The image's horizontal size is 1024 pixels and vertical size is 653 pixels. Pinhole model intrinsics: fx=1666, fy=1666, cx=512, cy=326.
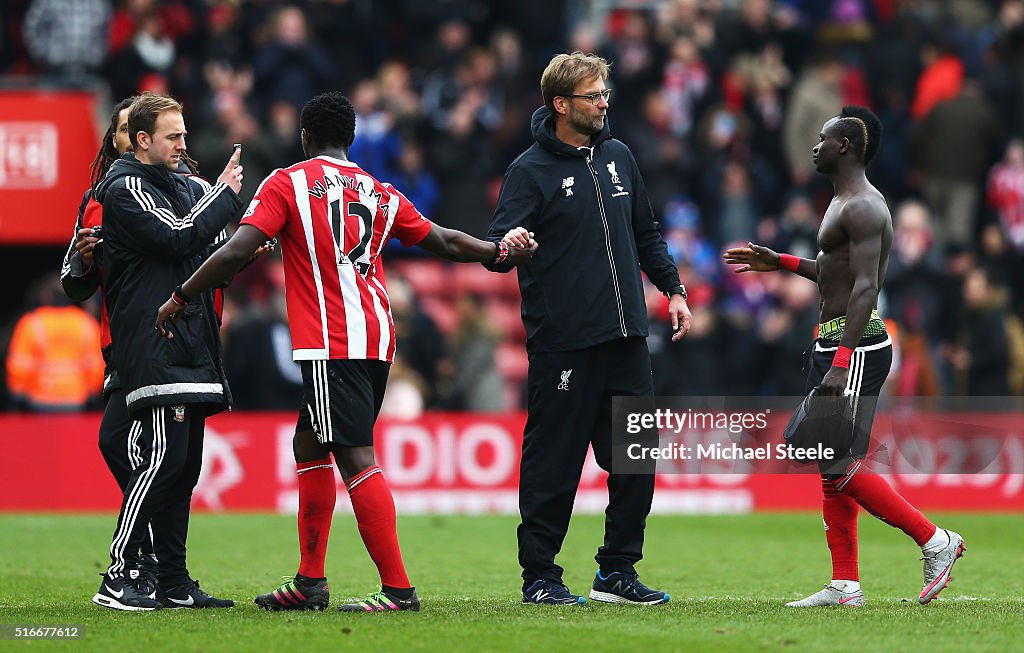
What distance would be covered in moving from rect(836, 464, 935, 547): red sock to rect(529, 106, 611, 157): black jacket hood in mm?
2115

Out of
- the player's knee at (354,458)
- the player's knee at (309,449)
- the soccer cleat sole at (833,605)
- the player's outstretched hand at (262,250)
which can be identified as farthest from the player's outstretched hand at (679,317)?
the player's outstretched hand at (262,250)

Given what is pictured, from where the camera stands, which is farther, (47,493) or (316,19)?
(316,19)

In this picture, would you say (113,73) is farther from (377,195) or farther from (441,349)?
(377,195)

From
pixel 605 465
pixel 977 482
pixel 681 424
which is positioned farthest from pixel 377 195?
pixel 977 482

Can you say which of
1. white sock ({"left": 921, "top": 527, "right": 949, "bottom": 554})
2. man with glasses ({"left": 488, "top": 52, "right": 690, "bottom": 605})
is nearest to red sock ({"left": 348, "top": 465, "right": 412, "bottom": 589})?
man with glasses ({"left": 488, "top": 52, "right": 690, "bottom": 605})

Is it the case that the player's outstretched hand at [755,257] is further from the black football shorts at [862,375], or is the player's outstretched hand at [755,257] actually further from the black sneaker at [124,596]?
the black sneaker at [124,596]

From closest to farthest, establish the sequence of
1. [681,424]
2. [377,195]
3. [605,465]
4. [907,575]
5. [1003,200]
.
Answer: [377,195], [605,465], [907,575], [681,424], [1003,200]

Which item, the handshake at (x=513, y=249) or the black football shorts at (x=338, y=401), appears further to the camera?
the handshake at (x=513, y=249)

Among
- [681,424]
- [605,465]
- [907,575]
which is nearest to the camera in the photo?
[605,465]

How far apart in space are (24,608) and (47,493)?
26.3 feet

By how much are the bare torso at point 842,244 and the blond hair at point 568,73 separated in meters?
1.38

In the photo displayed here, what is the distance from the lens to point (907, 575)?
33.2ft

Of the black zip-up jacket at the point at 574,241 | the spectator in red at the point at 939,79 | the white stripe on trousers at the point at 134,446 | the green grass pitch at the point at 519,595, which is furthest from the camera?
the spectator in red at the point at 939,79

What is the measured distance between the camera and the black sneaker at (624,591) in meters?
8.30
